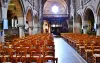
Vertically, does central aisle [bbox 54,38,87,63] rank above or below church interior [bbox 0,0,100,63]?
below

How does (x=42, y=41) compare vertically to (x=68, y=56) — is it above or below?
above

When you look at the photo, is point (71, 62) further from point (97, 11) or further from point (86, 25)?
point (86, 25)

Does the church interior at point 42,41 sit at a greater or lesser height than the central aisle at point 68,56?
greater

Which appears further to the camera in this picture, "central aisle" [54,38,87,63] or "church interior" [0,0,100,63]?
"central aisle" [54,38,87,63]

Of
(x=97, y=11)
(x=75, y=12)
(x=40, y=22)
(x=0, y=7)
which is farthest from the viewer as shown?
(x=40, y=22)

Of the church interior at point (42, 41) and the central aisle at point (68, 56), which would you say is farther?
the central aisle at point (68, 56)

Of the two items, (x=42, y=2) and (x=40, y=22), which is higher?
(x=42, y=2)

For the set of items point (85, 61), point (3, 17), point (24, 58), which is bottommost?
point (85, 61)

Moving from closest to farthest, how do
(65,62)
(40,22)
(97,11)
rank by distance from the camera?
(65,62) < (97,11) < (40,22)

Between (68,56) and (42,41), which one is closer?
(68,56)

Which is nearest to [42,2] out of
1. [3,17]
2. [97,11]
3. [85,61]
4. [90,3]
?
[90,3]

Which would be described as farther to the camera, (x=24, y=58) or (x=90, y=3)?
(x=90, y=3)

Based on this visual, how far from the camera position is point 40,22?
4594 cm

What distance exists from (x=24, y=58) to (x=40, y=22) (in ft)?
127
